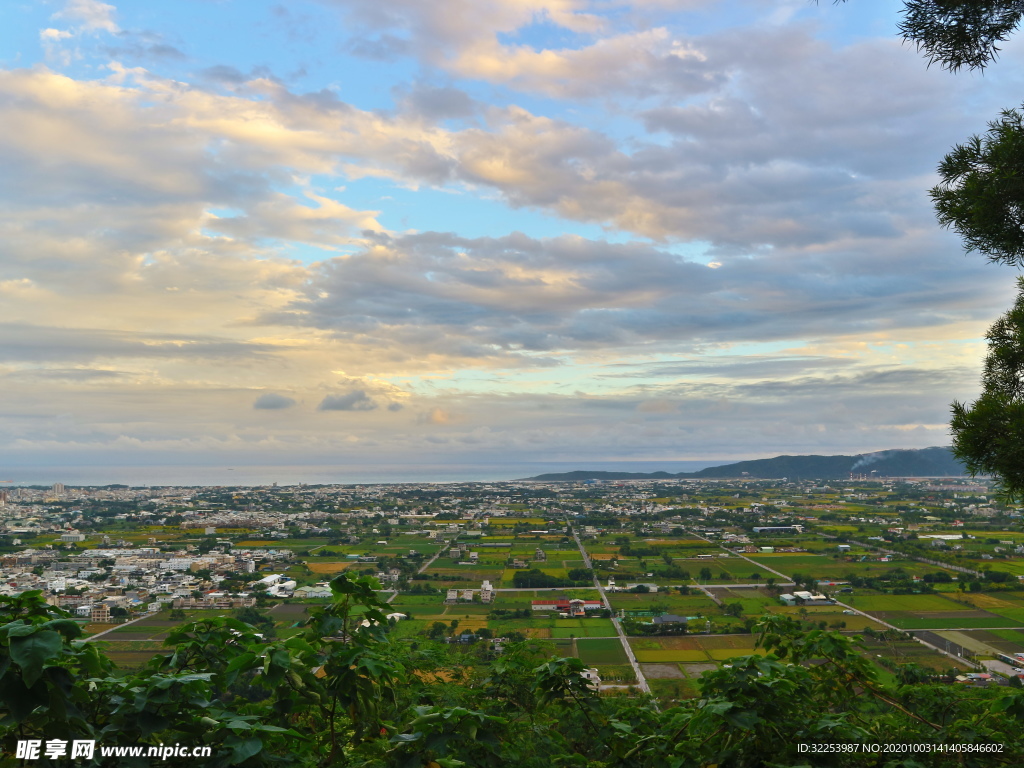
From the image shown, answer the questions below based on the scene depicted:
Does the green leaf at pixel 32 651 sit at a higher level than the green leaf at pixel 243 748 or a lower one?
higher

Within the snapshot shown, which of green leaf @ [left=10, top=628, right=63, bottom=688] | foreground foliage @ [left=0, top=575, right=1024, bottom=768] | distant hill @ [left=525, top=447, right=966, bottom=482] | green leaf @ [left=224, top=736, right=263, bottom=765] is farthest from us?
distant hill @ [left=525, top=447, right=966, bottom=482]

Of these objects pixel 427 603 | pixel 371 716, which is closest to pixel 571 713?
pixel 371 716

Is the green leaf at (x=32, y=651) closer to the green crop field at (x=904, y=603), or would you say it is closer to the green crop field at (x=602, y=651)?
the green crop field at (x=602, y=651)

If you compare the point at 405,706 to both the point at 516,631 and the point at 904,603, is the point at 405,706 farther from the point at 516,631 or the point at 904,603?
the point at 904,603

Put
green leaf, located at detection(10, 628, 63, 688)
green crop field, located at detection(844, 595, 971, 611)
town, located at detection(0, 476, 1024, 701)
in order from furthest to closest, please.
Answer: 1. green crop field, located at detection(844, 595, 971, 611)
2. town, located at detection(0, 476, 1024, 701)
3. green leaf, located at detection(10, 628, 63, 688)

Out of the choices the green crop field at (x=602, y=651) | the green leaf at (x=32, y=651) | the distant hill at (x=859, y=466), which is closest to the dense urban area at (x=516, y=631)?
the green leaf at (x=32, y=651)

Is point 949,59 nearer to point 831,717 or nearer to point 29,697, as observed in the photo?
point 831,717

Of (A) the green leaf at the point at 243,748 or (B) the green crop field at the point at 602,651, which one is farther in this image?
(B) the green crop field at the point at 602,651

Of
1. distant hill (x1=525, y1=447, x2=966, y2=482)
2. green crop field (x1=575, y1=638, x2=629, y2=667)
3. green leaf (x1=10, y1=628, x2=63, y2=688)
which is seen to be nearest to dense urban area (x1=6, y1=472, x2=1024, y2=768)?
green leaf (x1=10, y1=628, x2=63, y2=688)

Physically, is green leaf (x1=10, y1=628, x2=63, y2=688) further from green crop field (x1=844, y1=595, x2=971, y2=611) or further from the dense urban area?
green crop field (x1=844, y1=595, x2=971, y2=611)
